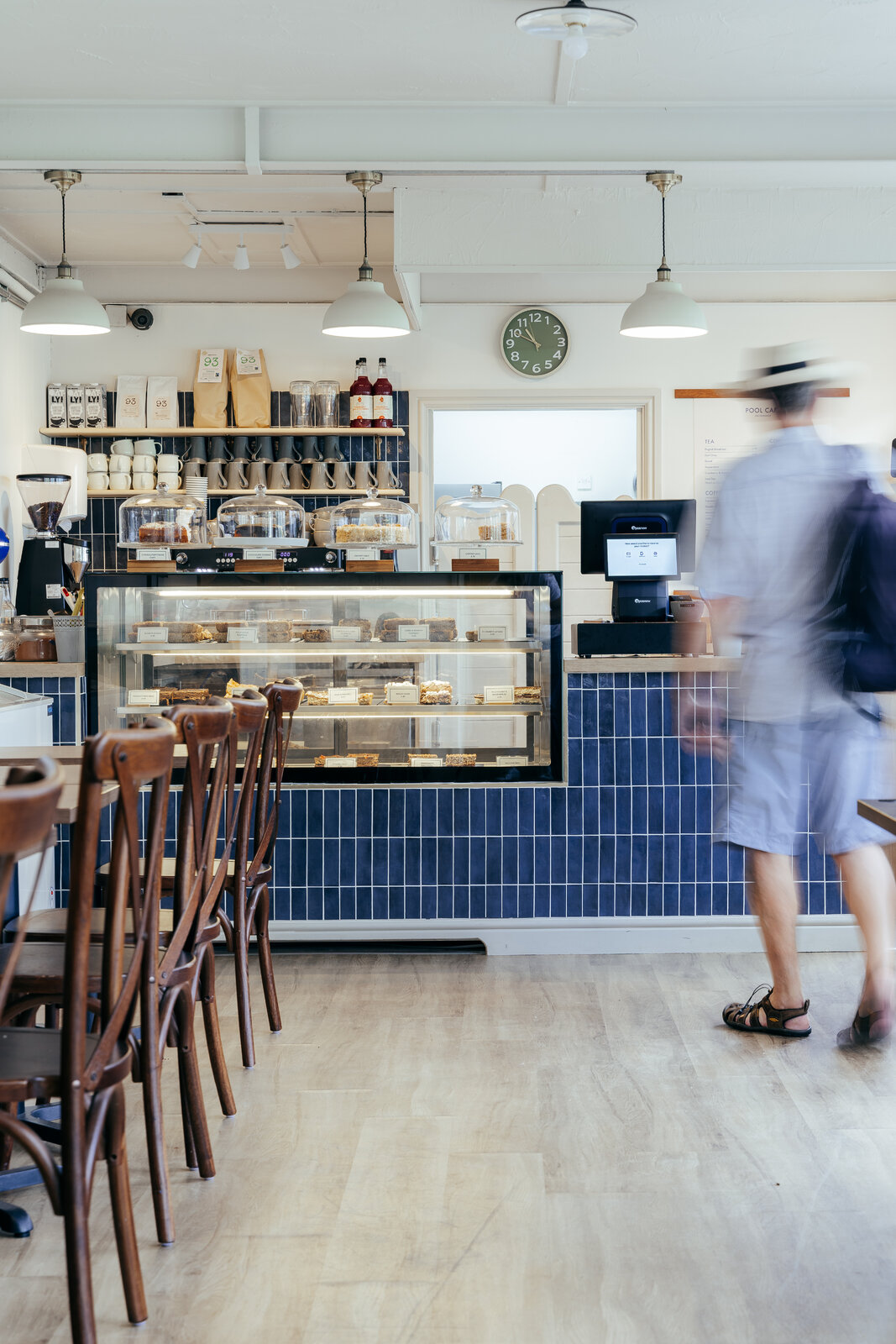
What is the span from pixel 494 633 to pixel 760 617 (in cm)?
123

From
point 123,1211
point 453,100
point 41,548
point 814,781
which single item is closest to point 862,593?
point 814,781

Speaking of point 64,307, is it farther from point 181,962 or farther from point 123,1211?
point 123,1211

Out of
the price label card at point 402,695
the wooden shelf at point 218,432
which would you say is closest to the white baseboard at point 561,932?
the price label card at point 402,695

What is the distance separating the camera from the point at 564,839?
437 cm

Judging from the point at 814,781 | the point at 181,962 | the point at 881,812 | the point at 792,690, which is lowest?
the point at 181,962

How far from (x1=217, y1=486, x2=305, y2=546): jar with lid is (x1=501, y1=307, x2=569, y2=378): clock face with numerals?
10.9ft

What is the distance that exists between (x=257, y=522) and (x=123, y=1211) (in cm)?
283

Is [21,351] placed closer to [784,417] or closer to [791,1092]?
[784,417]

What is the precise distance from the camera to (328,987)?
12.9 feet

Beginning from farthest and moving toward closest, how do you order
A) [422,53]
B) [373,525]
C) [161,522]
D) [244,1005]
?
[373,525]
[161,522]
[422,53]
[244,1005]

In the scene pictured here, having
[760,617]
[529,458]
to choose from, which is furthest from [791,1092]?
[529,458]

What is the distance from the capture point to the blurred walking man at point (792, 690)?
3250mm

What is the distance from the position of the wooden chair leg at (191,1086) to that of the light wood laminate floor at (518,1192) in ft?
0.18

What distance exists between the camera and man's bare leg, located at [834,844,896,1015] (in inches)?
126
